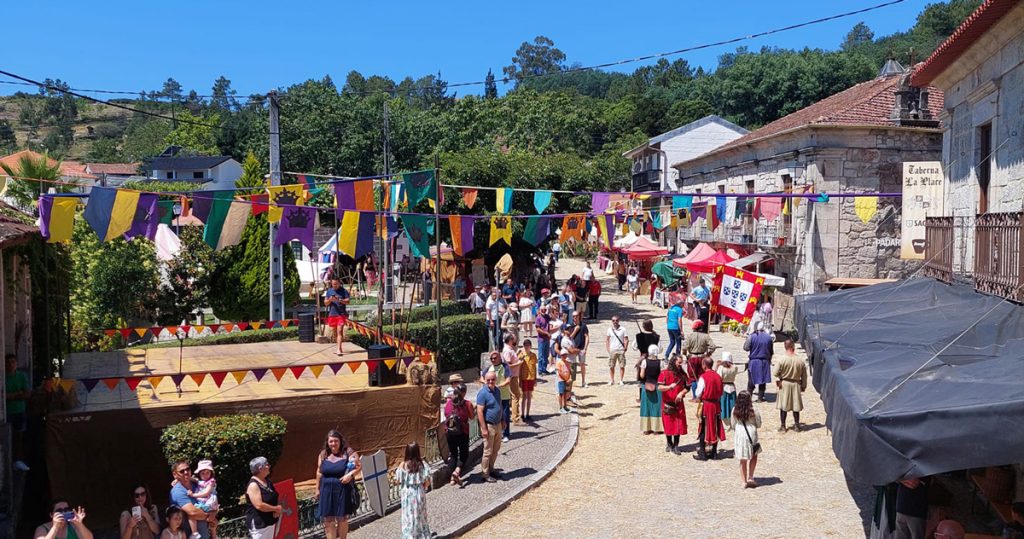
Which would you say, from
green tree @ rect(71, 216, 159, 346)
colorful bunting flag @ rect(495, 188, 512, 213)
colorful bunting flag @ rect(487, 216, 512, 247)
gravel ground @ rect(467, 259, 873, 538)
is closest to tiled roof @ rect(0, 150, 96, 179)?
green tree @ rect(71, 216, 159, 346)

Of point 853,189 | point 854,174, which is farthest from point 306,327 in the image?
point 854,174

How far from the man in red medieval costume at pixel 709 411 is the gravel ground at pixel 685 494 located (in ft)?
0.80

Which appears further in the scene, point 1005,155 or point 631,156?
point 631,156

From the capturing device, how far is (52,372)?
13109 mm

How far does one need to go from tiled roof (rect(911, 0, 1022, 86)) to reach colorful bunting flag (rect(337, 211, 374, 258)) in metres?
9.03

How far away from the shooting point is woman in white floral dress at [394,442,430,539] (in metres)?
8.64

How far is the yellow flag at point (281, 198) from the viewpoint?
13.7 meters

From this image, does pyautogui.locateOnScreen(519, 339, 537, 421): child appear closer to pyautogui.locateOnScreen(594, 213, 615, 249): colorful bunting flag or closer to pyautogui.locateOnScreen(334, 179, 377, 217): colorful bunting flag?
pyautogui.locateOnScreen(334, 179, 377, 217): colorful bunting flag

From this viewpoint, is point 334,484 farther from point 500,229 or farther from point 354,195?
point 500,229

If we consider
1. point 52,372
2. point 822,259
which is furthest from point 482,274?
point 52,372

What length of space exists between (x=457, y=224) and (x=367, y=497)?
8844 millimetres

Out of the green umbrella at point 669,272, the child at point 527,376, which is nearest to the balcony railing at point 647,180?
the green umbrella at point 669,272

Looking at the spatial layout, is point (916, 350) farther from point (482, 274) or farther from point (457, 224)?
point (482, 274)

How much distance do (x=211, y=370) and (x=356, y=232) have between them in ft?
11.1
